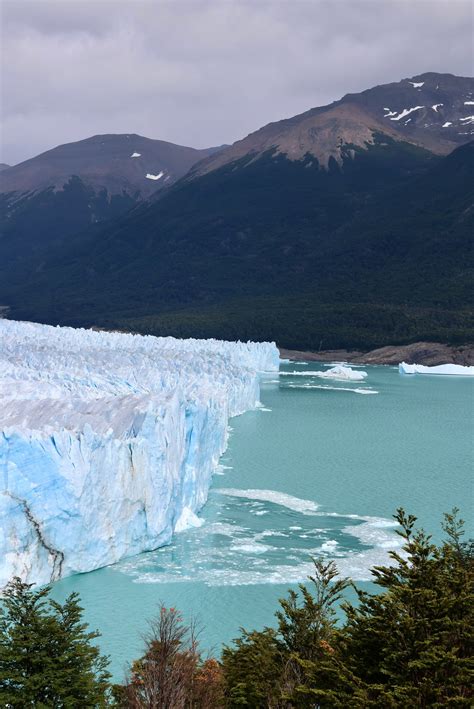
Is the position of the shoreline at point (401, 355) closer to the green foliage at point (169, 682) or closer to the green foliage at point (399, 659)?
the green foliage at point (399, 659)

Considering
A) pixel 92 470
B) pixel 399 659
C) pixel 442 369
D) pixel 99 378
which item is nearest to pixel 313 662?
Result: pixel 399 659

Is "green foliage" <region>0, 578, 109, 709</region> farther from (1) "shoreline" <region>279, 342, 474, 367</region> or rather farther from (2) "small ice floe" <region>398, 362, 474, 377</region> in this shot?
(1) "shoreline" <region>279, 342, 474, 367</region>

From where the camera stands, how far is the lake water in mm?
17375

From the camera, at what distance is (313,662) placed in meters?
10.7

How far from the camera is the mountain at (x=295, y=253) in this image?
105 metres

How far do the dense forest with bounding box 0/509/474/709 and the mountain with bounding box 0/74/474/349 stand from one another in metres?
84.8

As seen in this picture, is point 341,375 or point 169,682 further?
point 341,375

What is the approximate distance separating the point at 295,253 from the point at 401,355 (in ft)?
174

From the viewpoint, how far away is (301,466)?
107ft

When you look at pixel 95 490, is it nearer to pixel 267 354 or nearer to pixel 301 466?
pixel 301 466

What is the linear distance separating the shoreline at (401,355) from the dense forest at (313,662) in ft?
265

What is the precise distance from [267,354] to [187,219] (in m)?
98.0

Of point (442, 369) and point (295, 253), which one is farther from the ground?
point (295, 253)

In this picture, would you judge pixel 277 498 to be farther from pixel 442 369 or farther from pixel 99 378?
pixel 442 369
